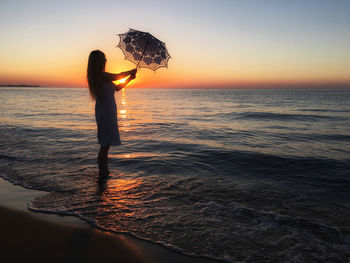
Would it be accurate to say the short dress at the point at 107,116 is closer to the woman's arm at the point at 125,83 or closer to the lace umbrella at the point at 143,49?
the woman's arm at the point at 125,83

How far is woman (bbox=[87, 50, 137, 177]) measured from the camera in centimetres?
452

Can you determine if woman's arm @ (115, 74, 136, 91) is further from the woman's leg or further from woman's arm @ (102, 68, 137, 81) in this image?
the woman's leg

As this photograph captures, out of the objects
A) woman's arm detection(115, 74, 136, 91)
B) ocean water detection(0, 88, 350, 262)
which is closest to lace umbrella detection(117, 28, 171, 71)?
woman's arm detection(115, 74, 136, 91)

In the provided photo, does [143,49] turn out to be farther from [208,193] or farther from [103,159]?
[208,193]

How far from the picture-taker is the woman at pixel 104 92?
4523 millimetres

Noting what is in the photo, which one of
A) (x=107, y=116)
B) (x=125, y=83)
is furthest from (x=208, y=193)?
(x=125, y=83)

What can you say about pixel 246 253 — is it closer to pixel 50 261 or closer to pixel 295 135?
pixel 50 261

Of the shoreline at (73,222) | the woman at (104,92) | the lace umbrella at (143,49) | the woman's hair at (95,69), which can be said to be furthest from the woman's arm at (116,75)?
the shoreline at (73,222)

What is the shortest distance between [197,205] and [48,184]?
3.15 m

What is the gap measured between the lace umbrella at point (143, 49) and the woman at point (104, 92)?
1.09 meters

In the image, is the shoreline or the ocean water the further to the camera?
the ocean water

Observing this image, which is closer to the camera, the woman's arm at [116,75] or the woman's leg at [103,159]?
the woman's arm at [116,75]

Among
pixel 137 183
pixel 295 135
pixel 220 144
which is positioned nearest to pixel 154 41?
pixel 137 183

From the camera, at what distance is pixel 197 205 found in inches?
166
